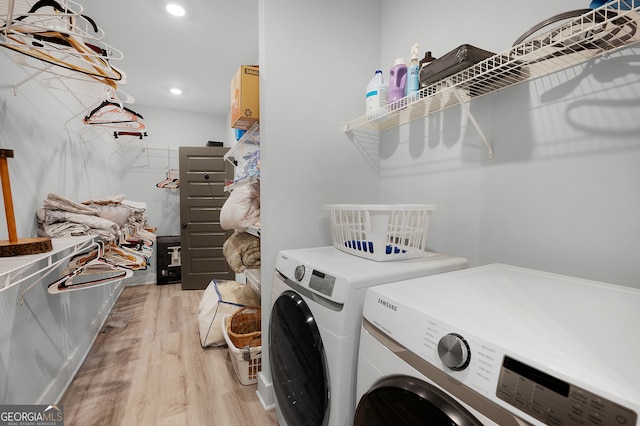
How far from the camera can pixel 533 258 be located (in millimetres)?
1095

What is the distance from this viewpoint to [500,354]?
1.63 feet

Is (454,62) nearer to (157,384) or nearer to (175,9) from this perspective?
(175,9)

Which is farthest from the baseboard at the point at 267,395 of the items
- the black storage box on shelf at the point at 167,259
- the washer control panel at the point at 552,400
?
the black storage box on shelf at the point at 167,259

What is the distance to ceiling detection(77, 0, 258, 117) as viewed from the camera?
85.0 inches

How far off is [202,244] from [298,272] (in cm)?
313

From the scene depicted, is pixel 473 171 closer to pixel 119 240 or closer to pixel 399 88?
pixel 399 88

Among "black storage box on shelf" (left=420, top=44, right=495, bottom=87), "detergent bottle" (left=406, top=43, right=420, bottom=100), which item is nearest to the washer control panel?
"black storage box on shelf" (left=420, top=44, right=495, bottom=87)

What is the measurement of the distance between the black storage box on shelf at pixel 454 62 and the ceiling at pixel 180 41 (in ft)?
5.55

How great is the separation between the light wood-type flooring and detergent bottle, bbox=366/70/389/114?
174 cm

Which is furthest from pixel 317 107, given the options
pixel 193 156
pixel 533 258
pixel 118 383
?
pixel 193 156

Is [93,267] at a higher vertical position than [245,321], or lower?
higher

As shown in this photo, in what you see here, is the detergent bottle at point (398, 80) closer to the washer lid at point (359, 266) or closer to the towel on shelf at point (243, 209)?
the washer lid at point (359, 266)

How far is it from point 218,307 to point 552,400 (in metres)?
2.21

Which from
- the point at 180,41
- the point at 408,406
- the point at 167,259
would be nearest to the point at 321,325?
the point at 408,406
